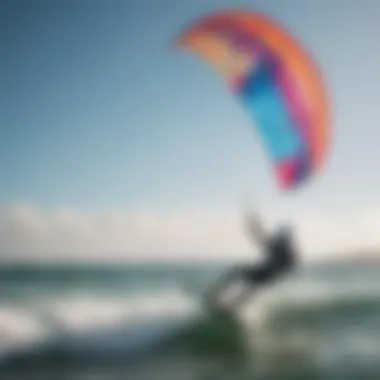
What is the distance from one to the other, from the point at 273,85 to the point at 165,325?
76 centimetres

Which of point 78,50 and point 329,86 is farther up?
point 78,50

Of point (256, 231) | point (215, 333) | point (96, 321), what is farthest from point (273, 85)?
point (96, 321)

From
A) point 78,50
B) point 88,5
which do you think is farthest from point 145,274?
point 88,5

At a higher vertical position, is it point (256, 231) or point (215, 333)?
point (256, 231)

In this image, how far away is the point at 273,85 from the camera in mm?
1913

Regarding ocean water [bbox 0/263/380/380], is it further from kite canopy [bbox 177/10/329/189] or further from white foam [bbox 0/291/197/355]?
kite canopy [bbox 177/10/329/189]

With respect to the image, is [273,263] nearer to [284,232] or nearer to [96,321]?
[284,232]

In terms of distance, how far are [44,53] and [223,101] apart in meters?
0.55

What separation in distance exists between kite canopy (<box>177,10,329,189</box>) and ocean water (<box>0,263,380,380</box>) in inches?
13.3

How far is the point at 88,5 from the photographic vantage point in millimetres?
1993

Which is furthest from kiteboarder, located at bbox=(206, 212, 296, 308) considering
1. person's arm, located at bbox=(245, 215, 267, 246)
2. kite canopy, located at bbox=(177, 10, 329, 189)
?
kite canopy, located at bbox=(177, 10, 329, 189)

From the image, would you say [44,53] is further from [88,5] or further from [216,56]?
[216,56]

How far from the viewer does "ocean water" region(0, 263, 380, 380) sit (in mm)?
1871

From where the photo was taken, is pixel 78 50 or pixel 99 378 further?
pixel 78 50
